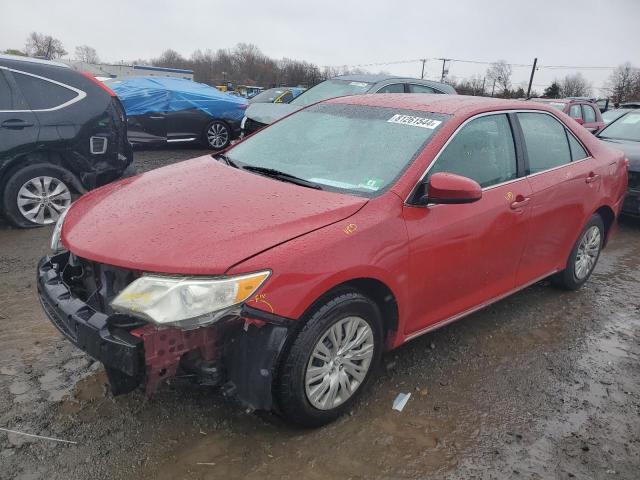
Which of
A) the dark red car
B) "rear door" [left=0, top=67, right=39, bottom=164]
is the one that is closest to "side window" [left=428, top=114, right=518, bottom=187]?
"rear door" [left=0, top=67, right=39, bottom=164]

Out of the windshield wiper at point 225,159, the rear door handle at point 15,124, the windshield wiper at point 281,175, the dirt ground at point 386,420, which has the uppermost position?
the rear door handle at point 15,124

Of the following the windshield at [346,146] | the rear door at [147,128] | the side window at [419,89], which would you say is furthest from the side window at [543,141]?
the rear door at [147,128]

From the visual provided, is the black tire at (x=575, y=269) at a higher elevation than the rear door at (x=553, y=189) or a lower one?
lower

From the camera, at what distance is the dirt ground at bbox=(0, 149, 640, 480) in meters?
2.39

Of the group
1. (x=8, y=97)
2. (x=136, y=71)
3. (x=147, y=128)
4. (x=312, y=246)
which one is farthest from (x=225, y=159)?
(x=136, y=71)

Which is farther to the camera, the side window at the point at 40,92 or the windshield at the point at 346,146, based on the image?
the side window at the point at 40,92

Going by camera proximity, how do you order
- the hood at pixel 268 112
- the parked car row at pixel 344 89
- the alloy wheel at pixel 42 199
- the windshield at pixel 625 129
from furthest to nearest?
the hood at pixel 268 112, the parked car row at pixel 344 89, the windshield at pixel 625 129, the alloy wheel at pixel 42 199

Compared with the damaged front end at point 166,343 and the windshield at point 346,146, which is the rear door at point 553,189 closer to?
the windshield at point 346,146

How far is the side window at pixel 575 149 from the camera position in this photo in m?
4.16

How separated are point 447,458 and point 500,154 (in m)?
1.99

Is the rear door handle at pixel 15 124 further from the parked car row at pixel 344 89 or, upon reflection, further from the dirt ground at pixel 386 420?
the parked car row at pixel 344 89

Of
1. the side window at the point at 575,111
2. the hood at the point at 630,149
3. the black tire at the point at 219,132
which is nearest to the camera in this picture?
the hood at the point at 630,149

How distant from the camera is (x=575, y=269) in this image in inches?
174

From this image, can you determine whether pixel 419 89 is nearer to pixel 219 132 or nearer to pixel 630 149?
pixel 630 149
